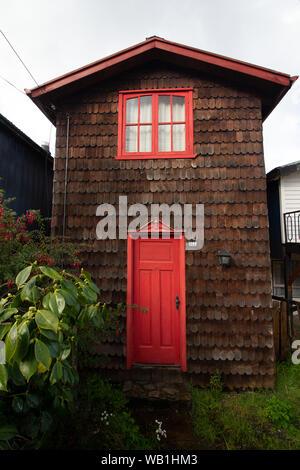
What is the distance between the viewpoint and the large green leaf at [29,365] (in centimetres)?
112

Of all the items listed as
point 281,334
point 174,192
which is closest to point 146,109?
point 174,192

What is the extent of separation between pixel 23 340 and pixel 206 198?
3.45 metres

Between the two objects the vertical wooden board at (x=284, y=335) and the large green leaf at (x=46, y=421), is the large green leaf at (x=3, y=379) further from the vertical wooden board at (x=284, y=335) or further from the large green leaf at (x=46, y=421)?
the vertical wooden board at (x=284, y=335)

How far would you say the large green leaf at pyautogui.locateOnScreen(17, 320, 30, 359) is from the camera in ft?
3.64

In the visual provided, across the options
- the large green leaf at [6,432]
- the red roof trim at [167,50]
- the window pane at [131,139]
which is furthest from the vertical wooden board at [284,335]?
the large green leaf at [6,432]

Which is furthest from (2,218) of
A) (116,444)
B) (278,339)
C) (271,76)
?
(278,339)

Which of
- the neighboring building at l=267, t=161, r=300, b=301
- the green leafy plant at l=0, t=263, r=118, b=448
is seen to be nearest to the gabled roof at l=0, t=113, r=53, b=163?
the green leafy plant at l=0, t=263, r=118, b=448

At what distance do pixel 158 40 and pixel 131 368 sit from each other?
5.64m

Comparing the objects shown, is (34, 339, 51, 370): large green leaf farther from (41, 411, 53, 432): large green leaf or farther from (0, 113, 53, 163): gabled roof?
(0, 113, 53, 163): gabled roof

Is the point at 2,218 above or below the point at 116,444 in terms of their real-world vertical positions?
above

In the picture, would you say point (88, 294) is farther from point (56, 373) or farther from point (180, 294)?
point (180, 294)

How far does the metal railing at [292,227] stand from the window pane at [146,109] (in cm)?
566

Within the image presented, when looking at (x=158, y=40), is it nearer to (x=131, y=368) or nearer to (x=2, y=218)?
(x=2, y=218)
